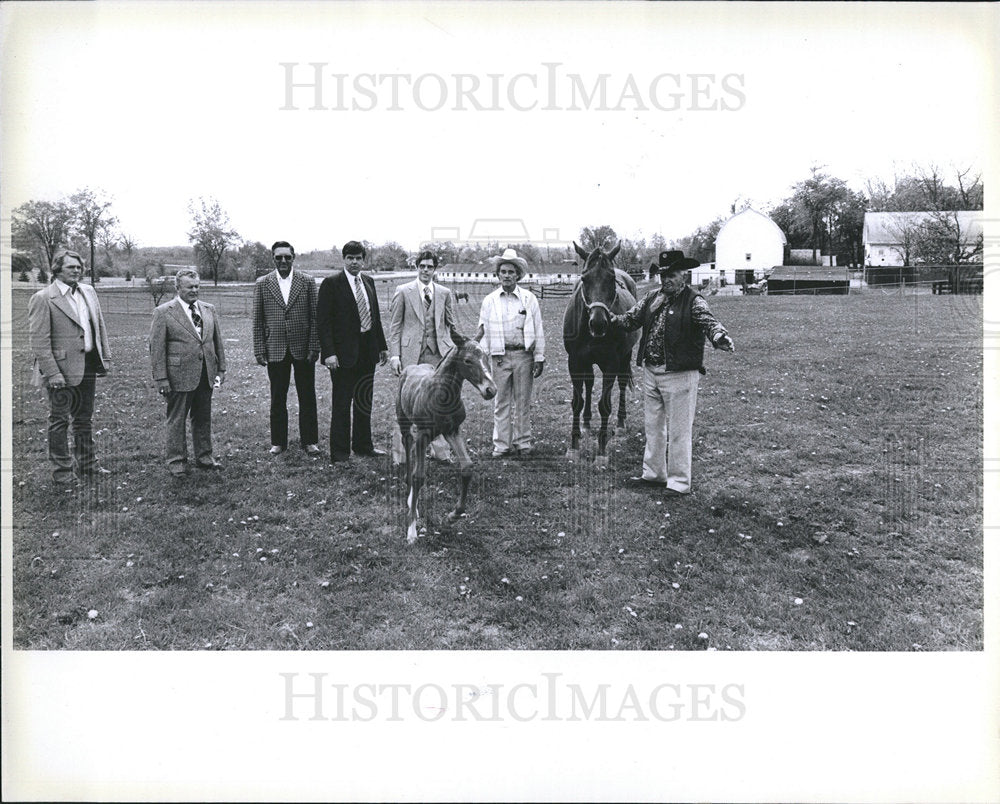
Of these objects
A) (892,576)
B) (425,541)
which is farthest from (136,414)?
(892,576)

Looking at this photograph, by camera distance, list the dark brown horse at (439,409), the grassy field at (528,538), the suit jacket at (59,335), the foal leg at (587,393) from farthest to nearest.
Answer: the foal leg at (587,393) → the suit jacket at (59,335) → the dark brown horse at (439,409) → the grassy field at (528,538)

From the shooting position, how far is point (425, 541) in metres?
4.65

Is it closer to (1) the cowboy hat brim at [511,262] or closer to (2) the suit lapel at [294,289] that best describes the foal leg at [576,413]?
(1) the cowboy hat brim at [511,262]

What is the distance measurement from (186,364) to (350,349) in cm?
149

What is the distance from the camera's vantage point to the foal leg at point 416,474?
4.66 meters

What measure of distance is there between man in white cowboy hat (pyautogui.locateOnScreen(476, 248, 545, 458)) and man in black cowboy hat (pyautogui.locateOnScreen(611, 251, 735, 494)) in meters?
0.84

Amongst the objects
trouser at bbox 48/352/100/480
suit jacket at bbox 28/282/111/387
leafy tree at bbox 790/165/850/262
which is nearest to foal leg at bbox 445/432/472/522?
trouser at bbox 48/352/100/480

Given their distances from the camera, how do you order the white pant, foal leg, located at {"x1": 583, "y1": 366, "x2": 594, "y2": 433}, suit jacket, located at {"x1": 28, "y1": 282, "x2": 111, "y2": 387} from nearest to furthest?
suit jacket, located at {"x1": 28, "y1": 282, "x2": 111, "y2": 387}, the white pant, foal leg, located at {"x1": 583, "y1": 366, "x2": 594, "y2": 433}

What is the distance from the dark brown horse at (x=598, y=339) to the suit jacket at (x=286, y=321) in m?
2.59

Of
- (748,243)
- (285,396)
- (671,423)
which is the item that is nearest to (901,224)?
(748,243)

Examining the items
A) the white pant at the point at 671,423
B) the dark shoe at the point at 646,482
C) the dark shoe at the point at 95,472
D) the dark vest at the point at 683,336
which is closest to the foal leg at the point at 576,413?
the dark shoe at the point at 646,482

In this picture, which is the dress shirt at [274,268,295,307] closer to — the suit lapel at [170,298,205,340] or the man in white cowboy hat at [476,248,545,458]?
the suit lapel at [170,298,205,340]

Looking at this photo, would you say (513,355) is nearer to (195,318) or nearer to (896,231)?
(195,318)

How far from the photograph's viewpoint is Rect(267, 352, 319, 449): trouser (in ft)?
19.7
